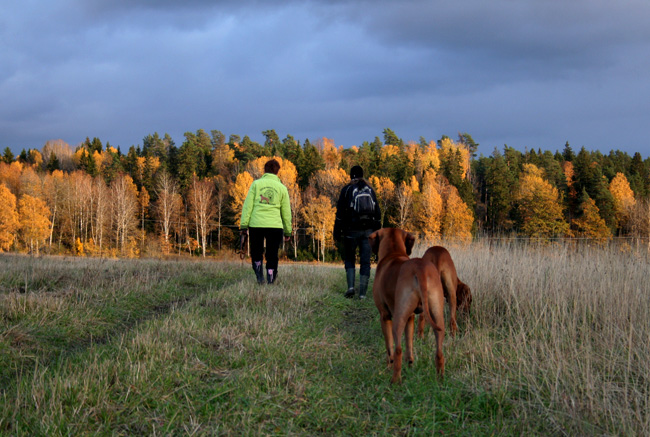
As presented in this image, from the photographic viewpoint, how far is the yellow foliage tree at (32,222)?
55.8 meters

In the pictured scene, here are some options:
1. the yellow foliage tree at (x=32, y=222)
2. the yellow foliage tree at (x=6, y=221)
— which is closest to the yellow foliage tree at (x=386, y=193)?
the yellow foliage tree at (x=32, y=222)

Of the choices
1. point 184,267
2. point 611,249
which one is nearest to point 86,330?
point 184,267

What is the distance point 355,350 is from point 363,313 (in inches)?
88.5

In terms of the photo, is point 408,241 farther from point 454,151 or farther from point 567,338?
point 454,151

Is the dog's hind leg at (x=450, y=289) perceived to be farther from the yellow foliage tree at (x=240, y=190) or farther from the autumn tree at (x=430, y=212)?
the autumn tree at (x=430, y=212)

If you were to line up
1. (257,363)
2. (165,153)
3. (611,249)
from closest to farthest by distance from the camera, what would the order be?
1. (257,363)
2. (611,249)
3. (165,153)

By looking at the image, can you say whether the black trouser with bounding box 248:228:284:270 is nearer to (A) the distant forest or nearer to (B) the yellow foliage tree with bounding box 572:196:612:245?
(A) the distant forest

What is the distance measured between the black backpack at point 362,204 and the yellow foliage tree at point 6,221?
58.6m

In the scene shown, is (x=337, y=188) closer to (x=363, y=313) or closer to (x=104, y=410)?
(x=363, y=313)

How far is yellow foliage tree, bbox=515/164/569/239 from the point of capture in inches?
2514

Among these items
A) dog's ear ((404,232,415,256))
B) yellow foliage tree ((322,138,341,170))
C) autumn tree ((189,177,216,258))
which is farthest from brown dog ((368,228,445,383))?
yellow foliage tree ((322,138,341,170))

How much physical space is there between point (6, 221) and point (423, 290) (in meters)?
63.6

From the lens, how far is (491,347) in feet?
14.3

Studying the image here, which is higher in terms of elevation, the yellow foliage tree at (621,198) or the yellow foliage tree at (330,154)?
the yellow foliage tree at (330,154)
